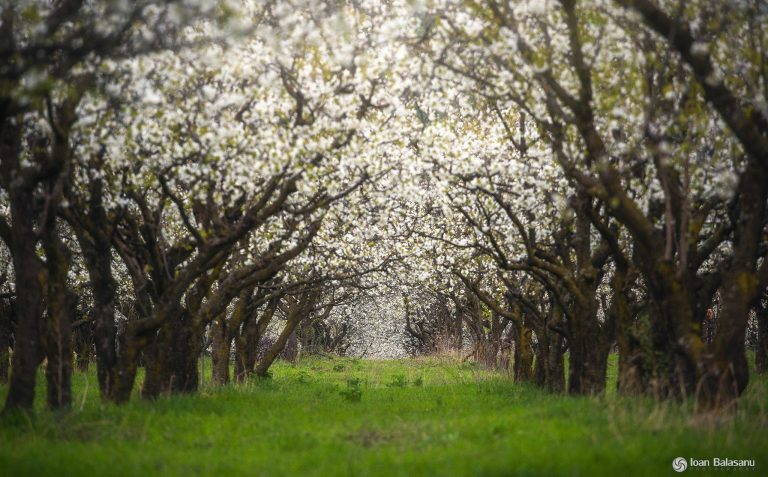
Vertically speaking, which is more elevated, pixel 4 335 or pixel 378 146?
pixel 378 146

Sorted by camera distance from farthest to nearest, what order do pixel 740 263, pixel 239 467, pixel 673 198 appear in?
pixel 673 198 → pixel 740 263 → pixel 239 467

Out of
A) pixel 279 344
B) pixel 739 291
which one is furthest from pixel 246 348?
pixel 739 291

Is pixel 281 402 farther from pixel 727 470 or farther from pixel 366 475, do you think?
pixel 727 470

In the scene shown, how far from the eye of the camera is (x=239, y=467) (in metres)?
9.12

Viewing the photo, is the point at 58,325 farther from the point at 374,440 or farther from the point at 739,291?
the point at 739,291

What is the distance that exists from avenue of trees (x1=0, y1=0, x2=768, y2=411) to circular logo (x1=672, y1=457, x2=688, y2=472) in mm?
2287

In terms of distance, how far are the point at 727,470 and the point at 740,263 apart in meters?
4.08

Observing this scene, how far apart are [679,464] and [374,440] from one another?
14.6 ft

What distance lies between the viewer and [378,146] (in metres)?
16.0

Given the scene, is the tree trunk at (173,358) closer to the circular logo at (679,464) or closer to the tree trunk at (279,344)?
the tree trunk at (279,344)

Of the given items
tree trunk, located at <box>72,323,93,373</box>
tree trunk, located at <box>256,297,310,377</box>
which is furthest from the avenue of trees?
tree trunk, located at <box>72,323,93,373</box>

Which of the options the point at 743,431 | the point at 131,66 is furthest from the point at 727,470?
the point at 131,66

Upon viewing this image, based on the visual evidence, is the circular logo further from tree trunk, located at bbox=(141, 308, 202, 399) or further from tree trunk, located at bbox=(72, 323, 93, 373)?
tree trunk, located at bbox=(72, 323, 93, 373)

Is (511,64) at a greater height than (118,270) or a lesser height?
greater
